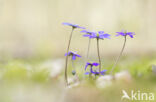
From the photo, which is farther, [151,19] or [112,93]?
[151,19]

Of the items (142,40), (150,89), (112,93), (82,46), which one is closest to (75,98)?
(112,93)

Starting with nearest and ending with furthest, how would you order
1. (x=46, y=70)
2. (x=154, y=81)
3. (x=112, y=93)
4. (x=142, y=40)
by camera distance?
(x=112, y=93) < (x=154, y=81) < (x=46, y=70) < (x=142, y=40)

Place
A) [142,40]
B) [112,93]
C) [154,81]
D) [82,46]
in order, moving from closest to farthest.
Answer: [112,93] → [154,81] → [82,46] → [142,40]

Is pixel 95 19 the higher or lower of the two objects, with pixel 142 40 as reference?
higher

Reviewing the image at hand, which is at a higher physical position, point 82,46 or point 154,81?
point 154,81

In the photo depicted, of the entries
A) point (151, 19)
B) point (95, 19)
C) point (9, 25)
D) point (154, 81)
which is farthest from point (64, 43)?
point (154, 81)

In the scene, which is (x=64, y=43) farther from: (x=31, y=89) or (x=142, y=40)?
(x=31, y=89)

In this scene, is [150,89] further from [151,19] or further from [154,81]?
[151,19]

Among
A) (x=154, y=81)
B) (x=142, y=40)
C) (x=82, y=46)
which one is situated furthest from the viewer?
(x=142, y=40)

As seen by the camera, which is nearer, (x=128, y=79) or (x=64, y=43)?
(x=128, y=79)
